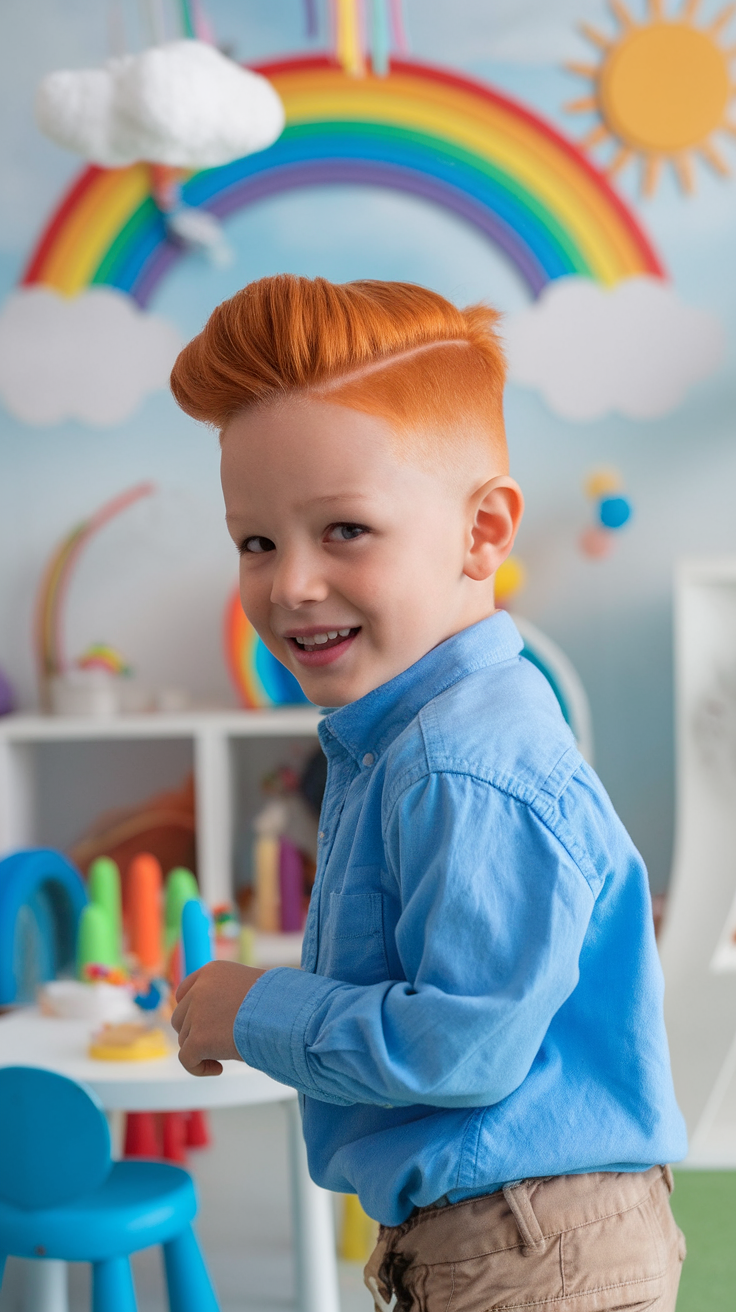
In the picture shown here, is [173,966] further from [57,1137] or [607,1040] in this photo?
[607,1040]

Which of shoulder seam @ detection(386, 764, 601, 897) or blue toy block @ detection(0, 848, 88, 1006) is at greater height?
shoulder seam @ detection(386, 764, 601, 897)

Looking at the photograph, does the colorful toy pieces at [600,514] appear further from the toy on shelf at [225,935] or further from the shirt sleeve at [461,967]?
the shirt sleeve at [461,967]

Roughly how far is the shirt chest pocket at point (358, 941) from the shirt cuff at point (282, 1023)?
0.02 meters

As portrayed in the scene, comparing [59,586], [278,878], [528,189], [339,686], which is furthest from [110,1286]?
[528,189]

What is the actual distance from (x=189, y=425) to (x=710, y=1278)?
5.86ft

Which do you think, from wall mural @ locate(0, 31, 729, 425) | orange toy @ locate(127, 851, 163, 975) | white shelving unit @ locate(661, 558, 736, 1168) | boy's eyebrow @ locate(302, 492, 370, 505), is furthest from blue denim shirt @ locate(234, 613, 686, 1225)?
wall mural @ locate(0, 31, 729, 425)

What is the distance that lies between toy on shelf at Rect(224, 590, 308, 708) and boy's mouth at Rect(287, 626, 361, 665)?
160 cm

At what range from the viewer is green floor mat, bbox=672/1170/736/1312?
165 centimetres

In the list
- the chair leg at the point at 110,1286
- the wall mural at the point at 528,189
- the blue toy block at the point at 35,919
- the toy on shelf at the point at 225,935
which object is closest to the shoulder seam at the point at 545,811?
the chair leg at the point at 110,1286

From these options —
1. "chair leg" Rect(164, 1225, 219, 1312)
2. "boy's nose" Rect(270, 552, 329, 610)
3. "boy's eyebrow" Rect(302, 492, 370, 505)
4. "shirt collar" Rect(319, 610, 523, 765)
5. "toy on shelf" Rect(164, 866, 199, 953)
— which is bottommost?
"chair leg" Rect(164, 1225, 219, 1312)

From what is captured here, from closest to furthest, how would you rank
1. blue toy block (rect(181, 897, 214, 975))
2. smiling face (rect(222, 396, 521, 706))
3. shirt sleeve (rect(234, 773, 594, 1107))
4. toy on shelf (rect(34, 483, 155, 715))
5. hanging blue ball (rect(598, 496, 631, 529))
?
shirt sleeve (rect(234, 773, 594, 1107)) → smiling face (rect(222, 396, 521, 706)) → blue toy block (rect(181, 897, 214, 975)) → hanging blue ball (rect(598, 496, 631, 529)) → toy on shelf (rect(34, 483, 155, 715))

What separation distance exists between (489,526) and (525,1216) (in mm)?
381

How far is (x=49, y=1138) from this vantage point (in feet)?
3.88

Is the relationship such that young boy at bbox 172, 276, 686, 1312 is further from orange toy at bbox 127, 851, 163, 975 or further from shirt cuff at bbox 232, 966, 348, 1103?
orange toy at bbox 127, 851, 163, 975
